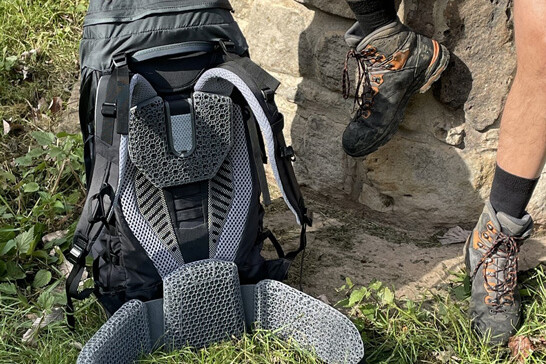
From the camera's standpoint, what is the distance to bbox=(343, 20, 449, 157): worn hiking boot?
8.14ft

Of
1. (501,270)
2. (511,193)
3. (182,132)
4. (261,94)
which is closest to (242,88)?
(261,94)

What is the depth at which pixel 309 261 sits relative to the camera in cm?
270

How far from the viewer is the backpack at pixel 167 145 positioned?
2143mm

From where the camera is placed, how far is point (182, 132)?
222 cm

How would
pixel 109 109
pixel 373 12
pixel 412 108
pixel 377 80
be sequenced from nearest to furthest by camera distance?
pixel 109 109 < pixel 373 12 < pixel 377 80 < pixel 412 108

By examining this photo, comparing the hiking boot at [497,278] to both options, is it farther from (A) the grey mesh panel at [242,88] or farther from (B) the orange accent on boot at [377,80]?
(A) the grey mesh panel at [242,88]

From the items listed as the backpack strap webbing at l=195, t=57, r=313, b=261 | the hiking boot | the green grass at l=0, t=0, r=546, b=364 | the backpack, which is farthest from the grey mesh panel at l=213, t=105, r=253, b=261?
the hiking boot

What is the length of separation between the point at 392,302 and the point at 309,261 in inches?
17.3

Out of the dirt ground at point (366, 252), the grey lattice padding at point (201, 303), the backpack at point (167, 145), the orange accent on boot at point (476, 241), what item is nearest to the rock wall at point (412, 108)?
the dirt ground at point (366, 252)

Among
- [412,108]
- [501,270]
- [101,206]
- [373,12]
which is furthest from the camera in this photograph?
[412,108]

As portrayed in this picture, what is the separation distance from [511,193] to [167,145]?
101cm

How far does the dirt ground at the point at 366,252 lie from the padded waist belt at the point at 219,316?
0.87 feet

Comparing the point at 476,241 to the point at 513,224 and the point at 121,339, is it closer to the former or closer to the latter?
the point at 513,224

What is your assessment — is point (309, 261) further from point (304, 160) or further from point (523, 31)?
point (523, 31)
